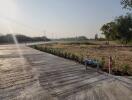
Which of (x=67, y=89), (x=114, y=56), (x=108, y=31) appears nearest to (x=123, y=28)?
(x=108, y=31)

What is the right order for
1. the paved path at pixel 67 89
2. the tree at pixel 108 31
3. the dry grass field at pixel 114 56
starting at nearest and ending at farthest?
the paved path at pixel 67 89 < the dry grass field at pixel 114 56 < the tree at pixel 108 31

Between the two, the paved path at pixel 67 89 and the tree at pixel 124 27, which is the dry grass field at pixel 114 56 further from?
the tree at pixel 124 27

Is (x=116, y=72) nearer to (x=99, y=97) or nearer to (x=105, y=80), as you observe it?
(x=105, y=80)

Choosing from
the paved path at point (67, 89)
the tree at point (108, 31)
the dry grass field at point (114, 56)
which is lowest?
the dry grass field at point (114, 56)

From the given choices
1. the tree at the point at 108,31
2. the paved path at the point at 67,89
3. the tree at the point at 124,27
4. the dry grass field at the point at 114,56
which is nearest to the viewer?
the paved path at the point at 67,89

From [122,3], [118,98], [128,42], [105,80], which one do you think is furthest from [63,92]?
[128,42]

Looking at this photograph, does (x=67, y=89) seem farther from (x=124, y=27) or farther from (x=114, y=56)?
(x=124, y=27)

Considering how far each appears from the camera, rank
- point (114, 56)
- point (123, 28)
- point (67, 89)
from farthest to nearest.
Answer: point (123, 28)
point (114, 56)
point (67, 89)

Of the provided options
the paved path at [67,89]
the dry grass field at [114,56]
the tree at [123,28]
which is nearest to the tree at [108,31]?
the tree at [123,28]

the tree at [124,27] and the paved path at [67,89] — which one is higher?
the tree at [124,27]

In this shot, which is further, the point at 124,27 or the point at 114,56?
the point at 124,27

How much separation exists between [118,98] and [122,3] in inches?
373

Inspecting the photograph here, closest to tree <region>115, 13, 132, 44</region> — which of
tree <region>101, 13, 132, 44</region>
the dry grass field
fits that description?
tree <region>101, 13, 132, 44</region>

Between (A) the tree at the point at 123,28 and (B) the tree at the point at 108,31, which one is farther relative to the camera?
(B) the tree at the point at 108,31
